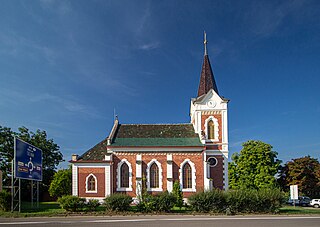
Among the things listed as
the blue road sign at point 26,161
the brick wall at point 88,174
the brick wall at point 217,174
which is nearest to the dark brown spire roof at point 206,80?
the brick wall at point 217,174

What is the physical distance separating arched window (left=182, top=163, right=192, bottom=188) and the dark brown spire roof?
1108 cm

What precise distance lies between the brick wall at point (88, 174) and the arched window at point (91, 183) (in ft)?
1.16

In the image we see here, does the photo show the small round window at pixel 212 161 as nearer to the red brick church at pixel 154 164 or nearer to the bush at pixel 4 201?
the red brick church at pixel 154 164

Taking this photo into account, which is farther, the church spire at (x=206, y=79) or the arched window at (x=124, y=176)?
the church spire at (x=206, y=79)

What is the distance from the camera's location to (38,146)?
5141cm

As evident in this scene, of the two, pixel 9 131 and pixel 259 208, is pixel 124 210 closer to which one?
pixel 259 208

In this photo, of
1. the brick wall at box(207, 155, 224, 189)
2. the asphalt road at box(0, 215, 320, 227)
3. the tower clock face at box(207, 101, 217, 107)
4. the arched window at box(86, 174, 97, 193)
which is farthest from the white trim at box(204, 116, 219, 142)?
the asphalt road at box(0, 215, 320, 227)

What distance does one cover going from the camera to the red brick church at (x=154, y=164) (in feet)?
111

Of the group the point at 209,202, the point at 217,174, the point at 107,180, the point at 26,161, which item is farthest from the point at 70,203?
the point at 217,174

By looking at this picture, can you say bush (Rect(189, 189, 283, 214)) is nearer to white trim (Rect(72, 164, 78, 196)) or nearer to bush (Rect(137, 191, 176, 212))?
bush (Rect(137, 191, 176, 212))

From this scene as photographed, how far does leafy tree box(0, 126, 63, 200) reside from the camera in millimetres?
47294

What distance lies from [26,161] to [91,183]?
359 inches

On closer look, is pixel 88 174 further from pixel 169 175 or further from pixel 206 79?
pixel 206 79

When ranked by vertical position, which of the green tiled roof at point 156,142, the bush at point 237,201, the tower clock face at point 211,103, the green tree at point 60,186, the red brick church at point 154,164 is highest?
the tower clock face at point 211,103
